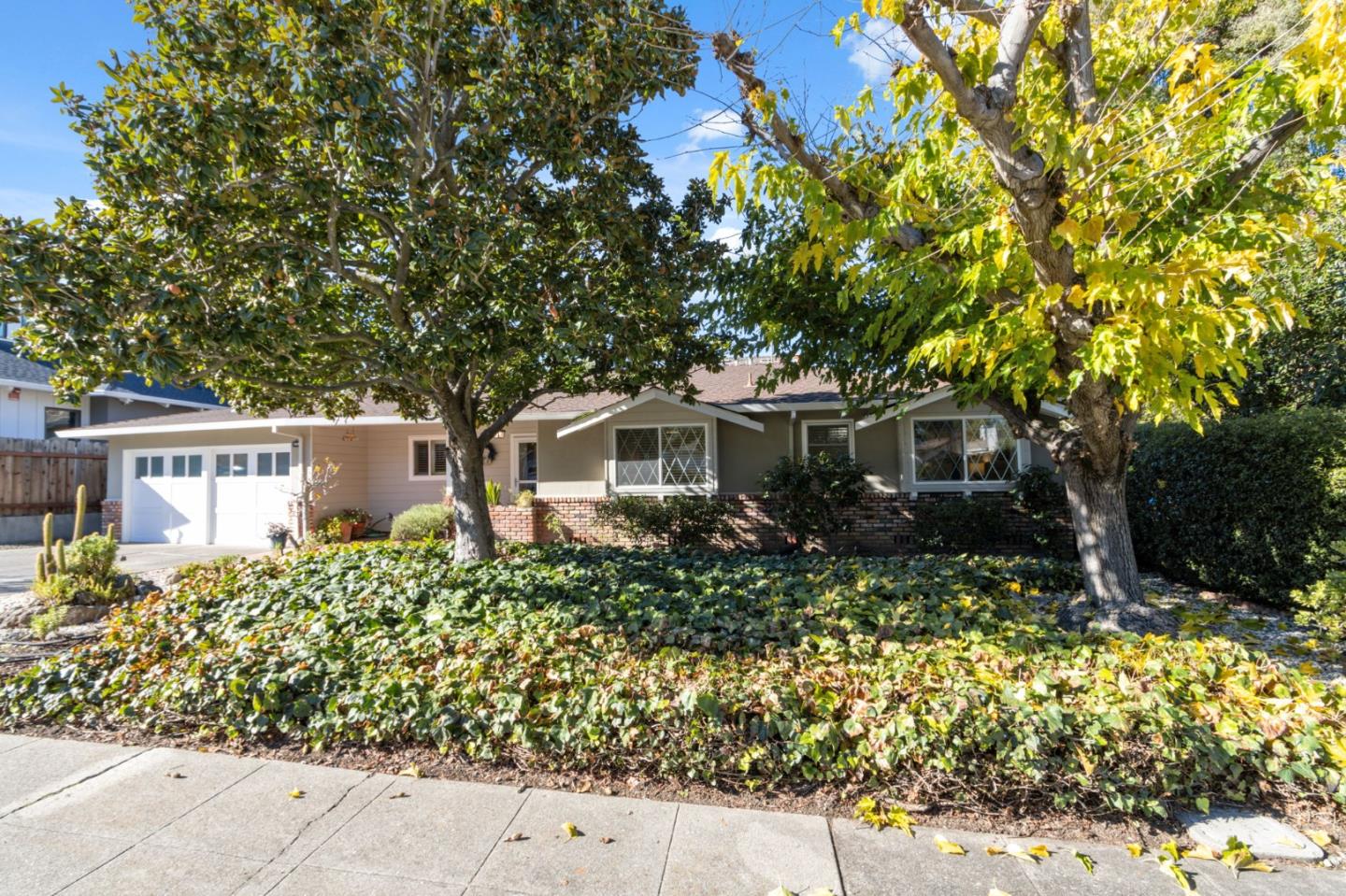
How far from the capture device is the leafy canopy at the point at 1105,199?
346 centimetres

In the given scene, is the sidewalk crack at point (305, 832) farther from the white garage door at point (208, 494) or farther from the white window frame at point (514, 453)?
the white garage door at point (208, 494)

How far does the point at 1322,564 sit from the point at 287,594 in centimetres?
925

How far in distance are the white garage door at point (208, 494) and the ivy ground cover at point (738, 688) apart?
9.56m

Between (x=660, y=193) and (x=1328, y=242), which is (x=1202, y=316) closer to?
(x=1328, y=242)

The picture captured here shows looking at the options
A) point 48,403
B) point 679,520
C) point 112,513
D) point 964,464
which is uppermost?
point 48,403

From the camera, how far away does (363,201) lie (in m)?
5.98

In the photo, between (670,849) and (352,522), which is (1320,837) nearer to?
(670,849)

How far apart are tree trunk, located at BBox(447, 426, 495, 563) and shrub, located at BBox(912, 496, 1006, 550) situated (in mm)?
6738

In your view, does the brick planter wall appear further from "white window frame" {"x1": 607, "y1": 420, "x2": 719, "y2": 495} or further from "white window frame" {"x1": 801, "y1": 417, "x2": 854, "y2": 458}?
"white window frame" {"x1": 801, "y1": 417, "x2": 854, "y2": 458}

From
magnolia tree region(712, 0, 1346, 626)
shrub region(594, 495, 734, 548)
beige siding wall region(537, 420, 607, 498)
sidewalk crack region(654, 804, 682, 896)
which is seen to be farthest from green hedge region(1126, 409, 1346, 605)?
beige siding wall region(537, 420, 607, 498)

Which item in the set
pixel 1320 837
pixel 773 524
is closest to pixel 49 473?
pixel 773 524

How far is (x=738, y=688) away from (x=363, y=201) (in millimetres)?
5383

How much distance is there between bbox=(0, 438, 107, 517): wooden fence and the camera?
1518 cm

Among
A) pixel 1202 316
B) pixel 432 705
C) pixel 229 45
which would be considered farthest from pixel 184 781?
pixel 1202 316
